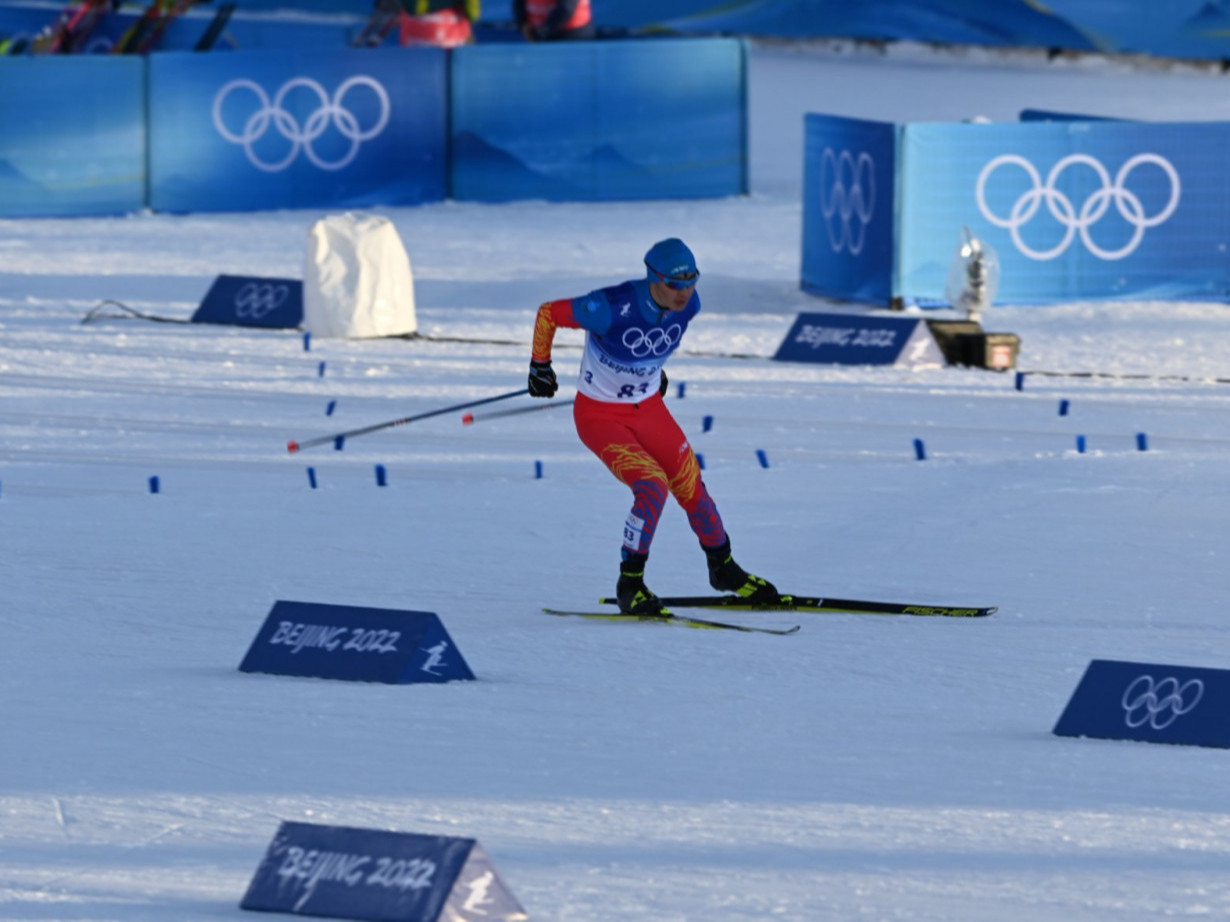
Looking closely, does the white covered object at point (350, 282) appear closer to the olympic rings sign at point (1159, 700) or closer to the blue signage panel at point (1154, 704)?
the blue signage panel at point (1154, 704)

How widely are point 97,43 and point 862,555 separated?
77.3ft

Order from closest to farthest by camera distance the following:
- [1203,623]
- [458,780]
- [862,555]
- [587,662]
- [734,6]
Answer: [458,780] → [587,662] → [1203,623] → [862,555] → [734,6]

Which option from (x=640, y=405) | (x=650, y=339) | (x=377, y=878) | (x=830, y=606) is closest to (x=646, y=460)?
(x=640, y=405)

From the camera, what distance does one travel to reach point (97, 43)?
30.6 m

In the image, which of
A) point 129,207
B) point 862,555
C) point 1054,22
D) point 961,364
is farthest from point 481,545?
point 1054,22

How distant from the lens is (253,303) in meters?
15.3

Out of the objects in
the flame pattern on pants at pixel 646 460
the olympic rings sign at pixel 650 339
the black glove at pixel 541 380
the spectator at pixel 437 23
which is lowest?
the flame pattern on pants at pixel 646 460

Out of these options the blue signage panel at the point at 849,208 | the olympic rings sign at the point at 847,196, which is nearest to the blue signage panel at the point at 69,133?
the blue signage panel at the point at 849,208

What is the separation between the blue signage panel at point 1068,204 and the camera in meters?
15.6

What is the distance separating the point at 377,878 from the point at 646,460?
134 inches

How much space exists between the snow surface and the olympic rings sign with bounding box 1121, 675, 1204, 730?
3.6 inches

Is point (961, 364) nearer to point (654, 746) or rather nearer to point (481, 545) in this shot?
point (481, 545)

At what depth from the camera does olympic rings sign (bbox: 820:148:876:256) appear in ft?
52.3

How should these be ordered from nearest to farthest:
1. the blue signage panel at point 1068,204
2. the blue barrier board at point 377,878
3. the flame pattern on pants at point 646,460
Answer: the blue barrier board at point 377,878, the flame pattern on pants at point 646,460, the blue signage panel at point 1068,204
